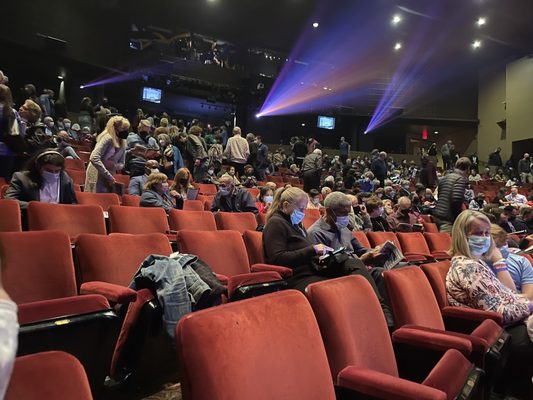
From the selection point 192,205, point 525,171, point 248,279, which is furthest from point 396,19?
point 248,279

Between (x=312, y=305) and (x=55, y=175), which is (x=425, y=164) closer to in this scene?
(x=55, y=175)

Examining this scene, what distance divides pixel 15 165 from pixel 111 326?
2893 millimetres

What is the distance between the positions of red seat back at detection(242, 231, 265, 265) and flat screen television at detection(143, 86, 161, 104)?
505 inches

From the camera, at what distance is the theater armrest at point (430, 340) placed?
1.39m

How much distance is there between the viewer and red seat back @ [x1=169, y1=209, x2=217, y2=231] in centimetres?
298

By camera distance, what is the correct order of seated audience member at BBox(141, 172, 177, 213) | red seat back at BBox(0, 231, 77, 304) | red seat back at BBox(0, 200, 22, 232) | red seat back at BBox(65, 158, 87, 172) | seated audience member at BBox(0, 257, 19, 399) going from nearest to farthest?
seated audience member at BBox(0, 257, 19, 399), red seat back at BBox(0, 231, 77, 304), red seat back at BBox(0, 200, 22, 232), seated audience member at BBox(141, 172, 177, 213), red seat back at BBox(65, 158, 87, 172)

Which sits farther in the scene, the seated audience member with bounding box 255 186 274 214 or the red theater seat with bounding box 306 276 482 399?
the seated audience member with bounding box 255 186 274 214

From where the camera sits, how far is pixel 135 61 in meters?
13.3

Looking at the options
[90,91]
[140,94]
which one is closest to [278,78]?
[140,94]

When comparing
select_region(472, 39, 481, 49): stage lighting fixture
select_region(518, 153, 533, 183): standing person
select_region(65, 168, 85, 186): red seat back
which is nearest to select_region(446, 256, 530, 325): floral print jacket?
select_region(65, 168, 85, 186): red seat back

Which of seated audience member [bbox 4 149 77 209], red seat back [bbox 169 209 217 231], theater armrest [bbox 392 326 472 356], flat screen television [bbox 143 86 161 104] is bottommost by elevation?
theater armrest [bbox 392 326 472 356]

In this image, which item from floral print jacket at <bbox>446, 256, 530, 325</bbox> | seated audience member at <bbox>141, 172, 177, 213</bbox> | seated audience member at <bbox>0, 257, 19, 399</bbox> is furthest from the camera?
seated audience member at <bbox>141, 172, 177, 213</bbox>

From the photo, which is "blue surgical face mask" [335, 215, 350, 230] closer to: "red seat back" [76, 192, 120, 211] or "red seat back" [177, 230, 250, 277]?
"red seat back" [177, 230, 250, 277]

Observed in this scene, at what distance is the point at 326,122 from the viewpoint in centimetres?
1755
